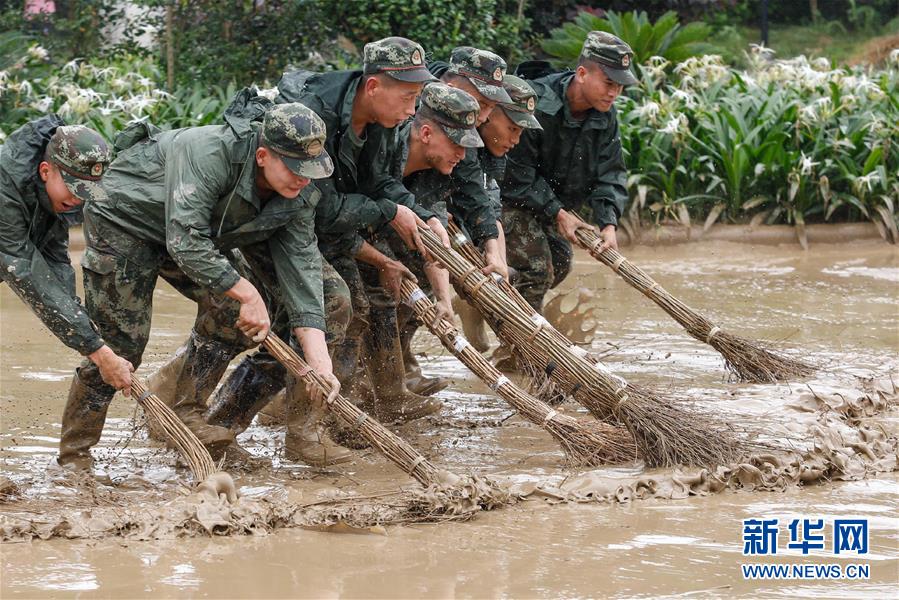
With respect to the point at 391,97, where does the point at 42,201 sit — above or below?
below

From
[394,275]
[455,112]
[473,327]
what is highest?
[455,112]

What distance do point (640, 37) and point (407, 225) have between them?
7830 mm

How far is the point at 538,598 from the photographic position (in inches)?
151

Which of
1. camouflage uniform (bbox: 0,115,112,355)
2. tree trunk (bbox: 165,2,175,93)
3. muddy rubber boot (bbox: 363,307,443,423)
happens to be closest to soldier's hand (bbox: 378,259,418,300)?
muddy rubber boot (bbox: 363,307,443,423)

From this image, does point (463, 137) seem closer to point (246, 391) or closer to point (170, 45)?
point (246, 391)

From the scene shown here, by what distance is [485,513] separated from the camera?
463 centimetres

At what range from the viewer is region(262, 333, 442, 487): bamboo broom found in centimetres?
471

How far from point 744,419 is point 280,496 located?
85.4 inches

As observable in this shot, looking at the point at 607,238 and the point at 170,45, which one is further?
the point at 170,45

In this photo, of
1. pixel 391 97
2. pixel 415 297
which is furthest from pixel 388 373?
pixel 391 97

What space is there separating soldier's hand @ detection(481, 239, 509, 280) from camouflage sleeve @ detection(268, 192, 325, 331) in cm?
132

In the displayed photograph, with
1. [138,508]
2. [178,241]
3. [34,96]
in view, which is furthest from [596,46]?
[34,96]

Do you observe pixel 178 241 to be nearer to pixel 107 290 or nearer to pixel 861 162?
pixel 107 290

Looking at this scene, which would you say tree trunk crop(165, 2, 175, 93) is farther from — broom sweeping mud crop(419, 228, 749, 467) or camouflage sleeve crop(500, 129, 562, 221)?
broom sweeping mud crop(419, 228, 749, 467)
